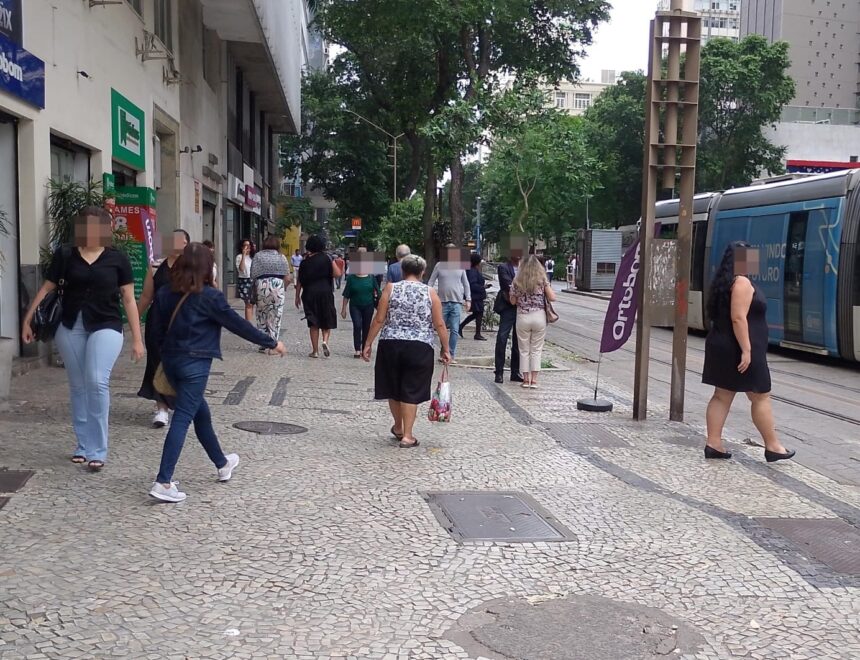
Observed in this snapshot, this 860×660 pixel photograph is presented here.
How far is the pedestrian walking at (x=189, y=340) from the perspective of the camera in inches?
211

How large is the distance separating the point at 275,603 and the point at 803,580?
8.95ft

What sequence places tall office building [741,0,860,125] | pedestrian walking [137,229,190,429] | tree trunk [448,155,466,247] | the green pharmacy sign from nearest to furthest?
1. pedestrian walking [137,229,190,429]
2. the green pharmacy sign
3. tree trunk [448,155,466,247]
4. tall office building [741,0,860,125]

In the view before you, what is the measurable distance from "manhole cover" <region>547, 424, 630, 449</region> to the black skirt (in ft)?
4.88

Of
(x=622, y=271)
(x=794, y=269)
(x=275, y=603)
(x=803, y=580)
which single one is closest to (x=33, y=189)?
(x=622, y=271)

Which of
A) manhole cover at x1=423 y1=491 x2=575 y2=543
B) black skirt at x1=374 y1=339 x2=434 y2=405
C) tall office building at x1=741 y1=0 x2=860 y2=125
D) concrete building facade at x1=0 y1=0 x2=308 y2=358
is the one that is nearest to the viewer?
manhole cover at x1=423 y1=491 x2=575 y2=543

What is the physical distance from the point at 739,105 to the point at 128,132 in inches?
1571

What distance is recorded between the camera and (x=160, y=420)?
293 inches

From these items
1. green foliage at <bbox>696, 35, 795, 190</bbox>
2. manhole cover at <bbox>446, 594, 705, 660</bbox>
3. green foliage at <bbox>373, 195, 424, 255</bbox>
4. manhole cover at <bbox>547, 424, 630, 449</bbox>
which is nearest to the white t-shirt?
green foliage at <bbox>373, 195, 424, 255</bbox>

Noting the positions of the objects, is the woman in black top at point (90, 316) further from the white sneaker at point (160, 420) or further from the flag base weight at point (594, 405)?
the flag base weight at point (594, 405)

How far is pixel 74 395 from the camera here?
601 cm

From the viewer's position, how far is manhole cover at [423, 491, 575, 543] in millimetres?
5098

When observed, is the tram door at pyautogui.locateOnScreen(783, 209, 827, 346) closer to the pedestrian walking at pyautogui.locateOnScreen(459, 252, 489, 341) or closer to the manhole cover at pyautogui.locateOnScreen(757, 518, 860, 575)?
the pedestrian walking at pyautogui.locateOnScreen(459, 252, 489, 341)

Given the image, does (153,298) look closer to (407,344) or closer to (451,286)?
(407,344)

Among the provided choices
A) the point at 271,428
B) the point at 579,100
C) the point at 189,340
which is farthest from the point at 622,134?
the point at 579,100
